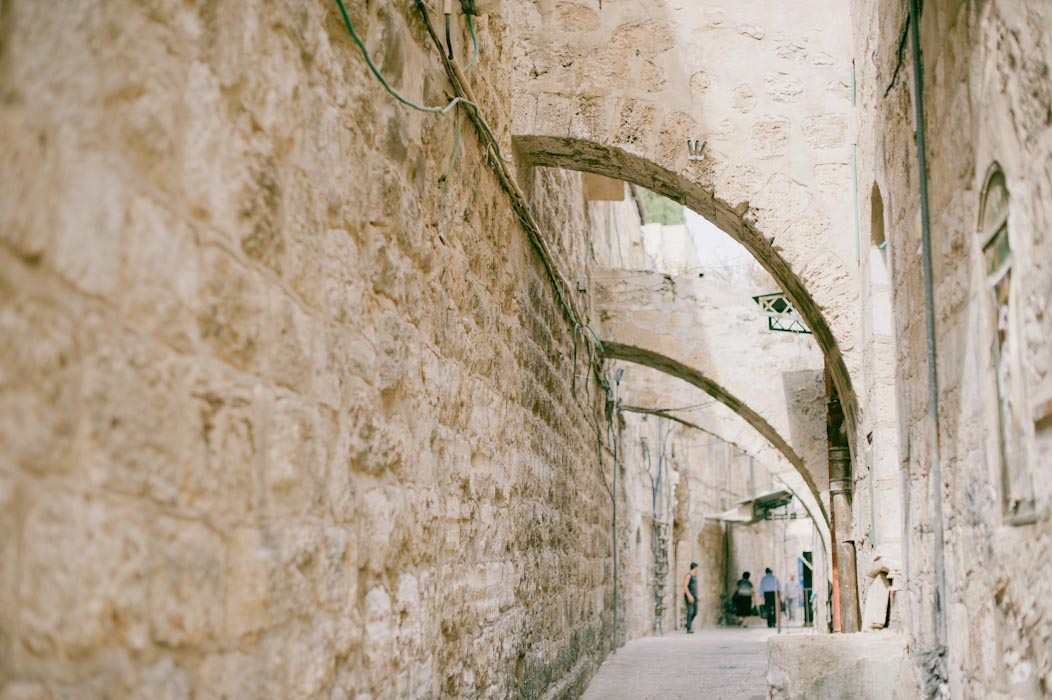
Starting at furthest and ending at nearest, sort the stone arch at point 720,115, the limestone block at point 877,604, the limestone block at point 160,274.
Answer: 1. the stone arch at point 720,115
2. the limestone block at point 877,604
3. the limestone block at point 160,274

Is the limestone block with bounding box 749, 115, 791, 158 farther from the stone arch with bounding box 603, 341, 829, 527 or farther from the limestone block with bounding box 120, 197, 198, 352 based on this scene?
the limestone block with bounding box 120, 197, 198, 352

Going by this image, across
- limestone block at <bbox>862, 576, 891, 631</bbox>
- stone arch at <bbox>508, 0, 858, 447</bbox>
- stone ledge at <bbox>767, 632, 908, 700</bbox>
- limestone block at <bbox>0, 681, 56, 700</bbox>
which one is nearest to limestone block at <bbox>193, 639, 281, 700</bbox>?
limestone block at <bbox>0, 681, 56, 700</bbox>

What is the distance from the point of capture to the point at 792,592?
22656 millimetres

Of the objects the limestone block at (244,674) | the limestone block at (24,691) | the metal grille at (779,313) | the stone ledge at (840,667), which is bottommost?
the stone ledge at (840,667)

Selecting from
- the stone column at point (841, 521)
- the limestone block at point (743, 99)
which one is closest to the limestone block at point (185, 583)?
the limestone block at point (743, 99)

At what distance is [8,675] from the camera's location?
1.11 meters

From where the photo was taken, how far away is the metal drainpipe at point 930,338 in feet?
9.06

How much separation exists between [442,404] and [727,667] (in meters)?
7.50

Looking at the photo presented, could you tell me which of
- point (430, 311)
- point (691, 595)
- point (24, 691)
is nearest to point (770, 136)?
point (430, 311)

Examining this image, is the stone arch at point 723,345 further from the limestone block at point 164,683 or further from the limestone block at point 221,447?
the limestone block at point 164,683

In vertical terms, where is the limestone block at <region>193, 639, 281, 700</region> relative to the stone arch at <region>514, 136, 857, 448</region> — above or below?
below

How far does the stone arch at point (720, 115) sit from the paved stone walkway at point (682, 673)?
3154 mm

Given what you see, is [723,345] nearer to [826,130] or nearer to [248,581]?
[826,130]

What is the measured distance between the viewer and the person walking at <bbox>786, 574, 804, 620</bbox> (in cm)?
2255
